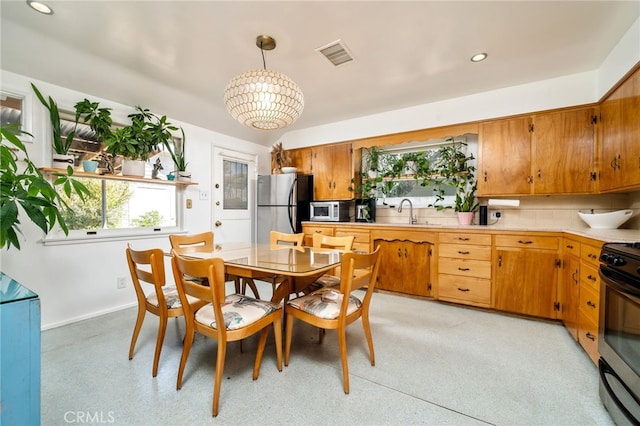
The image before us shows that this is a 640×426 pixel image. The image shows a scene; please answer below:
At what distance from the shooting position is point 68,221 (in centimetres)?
266

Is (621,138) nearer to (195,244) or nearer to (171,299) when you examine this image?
(171,299)

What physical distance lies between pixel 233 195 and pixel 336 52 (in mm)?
2706

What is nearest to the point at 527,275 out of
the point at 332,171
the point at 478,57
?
the point at 478,57

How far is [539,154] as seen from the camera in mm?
2852

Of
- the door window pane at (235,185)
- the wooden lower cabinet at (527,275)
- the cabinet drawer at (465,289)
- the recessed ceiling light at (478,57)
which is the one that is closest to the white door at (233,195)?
the door window pane at (235,185)

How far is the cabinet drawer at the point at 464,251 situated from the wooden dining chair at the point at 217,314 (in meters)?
2.16

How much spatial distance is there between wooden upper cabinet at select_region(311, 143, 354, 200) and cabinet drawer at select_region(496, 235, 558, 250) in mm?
1967

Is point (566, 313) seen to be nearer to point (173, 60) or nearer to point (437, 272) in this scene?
point (437, 272)

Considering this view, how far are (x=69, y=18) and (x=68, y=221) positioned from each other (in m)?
1.79

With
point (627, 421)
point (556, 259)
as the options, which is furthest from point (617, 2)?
point (627, 421)

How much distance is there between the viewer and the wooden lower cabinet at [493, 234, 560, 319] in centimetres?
257

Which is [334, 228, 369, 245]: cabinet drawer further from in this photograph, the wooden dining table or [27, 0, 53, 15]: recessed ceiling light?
[27, 0, 53, 15]: recessed ceiling light

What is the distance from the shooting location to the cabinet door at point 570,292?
2.19 metres
